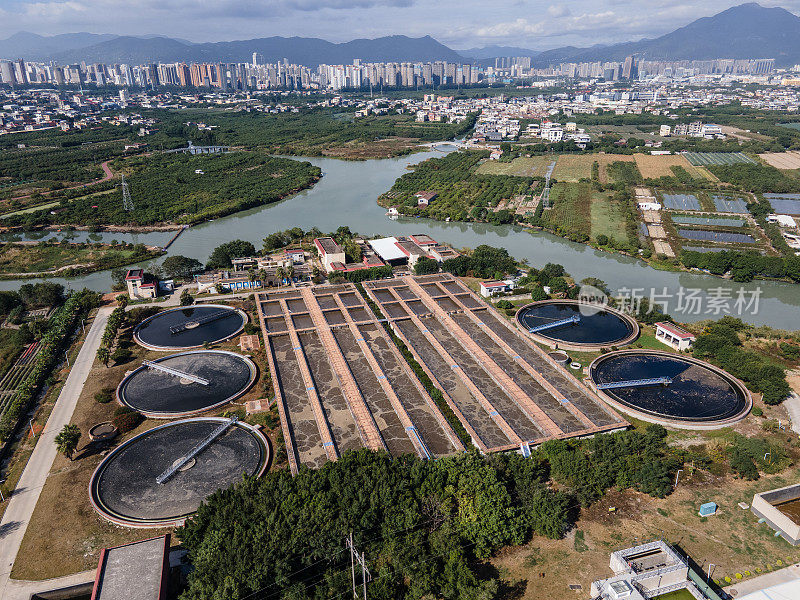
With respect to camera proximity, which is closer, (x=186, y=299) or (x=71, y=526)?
(x=71, y=526)

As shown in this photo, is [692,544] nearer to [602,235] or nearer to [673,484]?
[673,484]

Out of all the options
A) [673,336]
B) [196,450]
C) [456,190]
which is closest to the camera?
[196,450]

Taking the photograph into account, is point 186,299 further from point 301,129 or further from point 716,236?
point 301,129

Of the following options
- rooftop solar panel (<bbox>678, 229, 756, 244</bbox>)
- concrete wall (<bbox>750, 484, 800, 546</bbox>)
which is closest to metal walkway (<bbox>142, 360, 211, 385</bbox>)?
concrete wall (<bbox>750, 484, 800, 546</bbox>)

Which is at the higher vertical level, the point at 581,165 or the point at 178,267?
the point at 581,165

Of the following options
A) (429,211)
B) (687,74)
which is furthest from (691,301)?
(687,74)

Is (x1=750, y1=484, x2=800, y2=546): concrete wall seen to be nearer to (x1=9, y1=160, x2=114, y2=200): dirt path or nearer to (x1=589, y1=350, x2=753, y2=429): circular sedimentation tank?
(x1=589, y1=350, x2=753, y2=429): circular sedimentation tank

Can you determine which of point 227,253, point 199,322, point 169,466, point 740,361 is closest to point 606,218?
point 740,361
